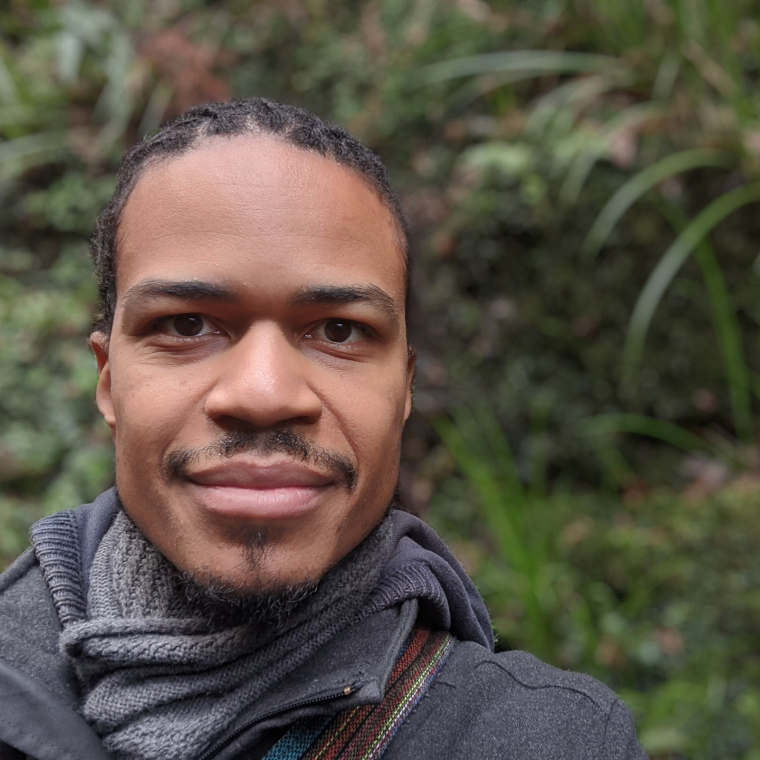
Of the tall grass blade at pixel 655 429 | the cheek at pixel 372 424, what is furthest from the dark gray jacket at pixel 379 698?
the tall grass blade at pixel 655 429

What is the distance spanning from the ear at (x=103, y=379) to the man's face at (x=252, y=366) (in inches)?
4.8

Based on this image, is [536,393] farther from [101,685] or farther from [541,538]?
[101,685]

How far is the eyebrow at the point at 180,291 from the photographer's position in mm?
1220

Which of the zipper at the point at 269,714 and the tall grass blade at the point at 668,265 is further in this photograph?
the tall grass blade at the point at 668,265

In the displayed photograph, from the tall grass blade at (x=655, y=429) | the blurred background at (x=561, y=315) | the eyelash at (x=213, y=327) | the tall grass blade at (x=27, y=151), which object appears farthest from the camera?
the tall grass blade at (x=27, y=151)

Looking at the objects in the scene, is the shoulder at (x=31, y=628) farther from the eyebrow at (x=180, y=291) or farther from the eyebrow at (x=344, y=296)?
the eyebrow at (x=344, y=296)

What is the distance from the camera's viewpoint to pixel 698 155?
372cm

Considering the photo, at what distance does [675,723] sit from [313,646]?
6.89 feet

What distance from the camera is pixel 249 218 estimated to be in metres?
1.23

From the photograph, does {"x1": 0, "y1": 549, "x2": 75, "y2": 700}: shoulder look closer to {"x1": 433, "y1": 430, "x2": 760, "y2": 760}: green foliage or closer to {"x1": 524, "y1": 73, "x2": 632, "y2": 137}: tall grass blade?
{"x1": 433, "y1": 430, "x2": 760, "y2": 760}: green foliage

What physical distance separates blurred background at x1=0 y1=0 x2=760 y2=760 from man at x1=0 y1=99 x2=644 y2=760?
1.85 m

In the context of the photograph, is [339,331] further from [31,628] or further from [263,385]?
[31,628]

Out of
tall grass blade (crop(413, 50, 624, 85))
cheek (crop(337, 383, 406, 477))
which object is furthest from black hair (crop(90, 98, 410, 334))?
tall grass blade (crop(413, 50, 624, 85))

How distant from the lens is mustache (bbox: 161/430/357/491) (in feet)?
3.93
